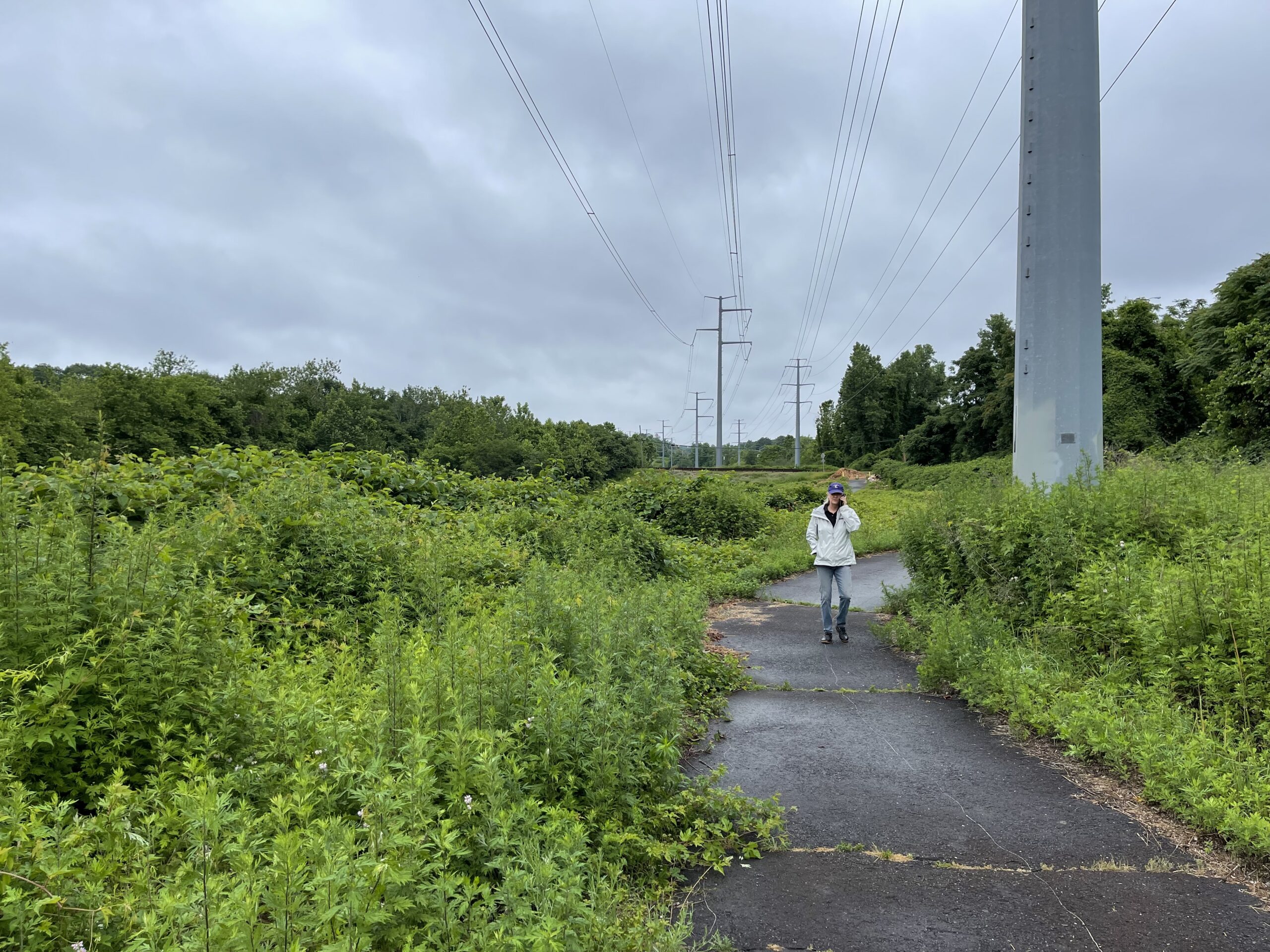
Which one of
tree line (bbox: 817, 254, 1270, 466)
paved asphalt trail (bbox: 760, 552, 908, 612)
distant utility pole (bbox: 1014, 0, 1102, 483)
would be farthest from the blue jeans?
tree line (bbox: 817, 254, 1270, 466)

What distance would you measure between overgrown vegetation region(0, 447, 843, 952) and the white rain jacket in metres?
3.20

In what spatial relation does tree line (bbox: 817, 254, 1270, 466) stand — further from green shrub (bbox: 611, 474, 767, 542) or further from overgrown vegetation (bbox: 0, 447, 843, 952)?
overgrown vegetation (bbox: 0, 447, 843, 952)

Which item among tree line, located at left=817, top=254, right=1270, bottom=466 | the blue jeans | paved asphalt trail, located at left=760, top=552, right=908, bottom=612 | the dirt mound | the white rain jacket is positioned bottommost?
paved asphalt trail, located at left=760, top=552, right=908, bottom=612

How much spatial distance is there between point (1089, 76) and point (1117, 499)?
601 cm

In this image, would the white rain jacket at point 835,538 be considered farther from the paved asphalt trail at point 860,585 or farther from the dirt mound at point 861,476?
the dirt mound at point 861,476

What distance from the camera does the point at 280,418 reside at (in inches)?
3314

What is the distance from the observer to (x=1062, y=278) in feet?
31.1

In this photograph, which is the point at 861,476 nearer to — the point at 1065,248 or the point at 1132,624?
the point at 1065,248

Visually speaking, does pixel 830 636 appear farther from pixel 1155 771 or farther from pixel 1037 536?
pixel 1155 771

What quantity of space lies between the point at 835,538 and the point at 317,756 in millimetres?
7652

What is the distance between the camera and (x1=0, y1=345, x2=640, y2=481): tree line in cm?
5347

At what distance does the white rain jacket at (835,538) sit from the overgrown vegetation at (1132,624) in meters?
1.09

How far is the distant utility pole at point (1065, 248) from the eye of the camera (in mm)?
9461

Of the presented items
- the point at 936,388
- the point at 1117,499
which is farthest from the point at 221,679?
the point at 936,388
